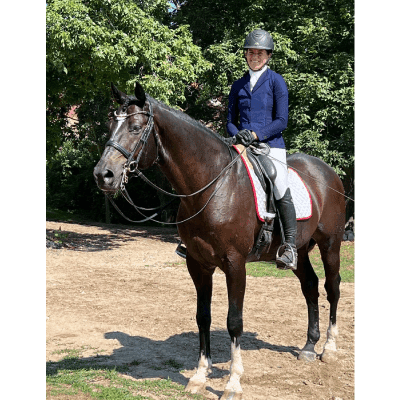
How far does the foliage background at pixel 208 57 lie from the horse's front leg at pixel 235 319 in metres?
9.12

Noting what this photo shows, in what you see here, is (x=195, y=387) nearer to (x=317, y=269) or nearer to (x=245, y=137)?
(x=245, y=137)

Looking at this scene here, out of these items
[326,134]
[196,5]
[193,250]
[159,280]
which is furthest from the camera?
[196,5]

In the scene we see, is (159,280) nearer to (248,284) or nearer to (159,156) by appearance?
(248,284)

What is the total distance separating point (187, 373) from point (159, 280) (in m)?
5.58

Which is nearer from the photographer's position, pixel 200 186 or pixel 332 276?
pixel 200 186

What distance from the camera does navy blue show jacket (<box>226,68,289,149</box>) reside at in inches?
208

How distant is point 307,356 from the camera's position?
6.23m

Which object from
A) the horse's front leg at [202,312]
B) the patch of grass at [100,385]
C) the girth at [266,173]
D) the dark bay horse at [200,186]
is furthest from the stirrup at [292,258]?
the patch of grass at [100,385]

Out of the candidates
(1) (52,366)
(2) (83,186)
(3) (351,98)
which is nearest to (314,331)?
(1) (52,366)

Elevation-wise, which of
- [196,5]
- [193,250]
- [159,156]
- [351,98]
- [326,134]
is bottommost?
[193,250]

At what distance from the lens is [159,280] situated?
36.8 feet

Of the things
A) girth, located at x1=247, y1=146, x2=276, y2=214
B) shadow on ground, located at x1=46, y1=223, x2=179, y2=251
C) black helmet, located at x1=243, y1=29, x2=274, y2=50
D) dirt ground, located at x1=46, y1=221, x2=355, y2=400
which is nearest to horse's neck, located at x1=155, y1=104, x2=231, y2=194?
girth, located at x1=247, y1=146, x2=276, y2=214

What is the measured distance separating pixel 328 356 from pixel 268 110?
3.25 metres

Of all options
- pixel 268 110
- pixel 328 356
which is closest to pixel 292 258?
pixel 268 110
